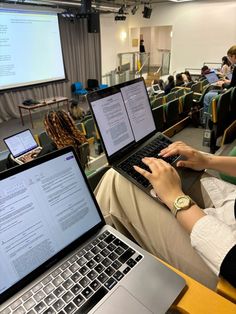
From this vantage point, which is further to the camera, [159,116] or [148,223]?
[159,116]

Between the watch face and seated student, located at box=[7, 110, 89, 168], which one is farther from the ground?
the watch face

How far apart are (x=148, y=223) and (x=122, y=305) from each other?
30cm

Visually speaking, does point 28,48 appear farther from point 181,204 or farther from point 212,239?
point 212,239

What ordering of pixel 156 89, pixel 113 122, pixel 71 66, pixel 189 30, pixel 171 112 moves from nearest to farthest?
pixel 113 122 → pixel 171 112 → pixel 156 89 → pixel 71 66 → pixel 189 30

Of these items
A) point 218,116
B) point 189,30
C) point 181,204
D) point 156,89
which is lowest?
point 156,89

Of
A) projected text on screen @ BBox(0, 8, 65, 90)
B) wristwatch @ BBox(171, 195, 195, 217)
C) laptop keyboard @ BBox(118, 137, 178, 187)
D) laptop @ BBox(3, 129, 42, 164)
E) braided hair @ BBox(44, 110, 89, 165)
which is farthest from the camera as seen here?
projected text on screen @ BBox(0, 8, 65, 90)

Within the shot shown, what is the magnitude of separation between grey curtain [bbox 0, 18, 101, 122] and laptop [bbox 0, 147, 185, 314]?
639 centimetres

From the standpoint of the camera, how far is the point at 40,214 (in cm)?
56

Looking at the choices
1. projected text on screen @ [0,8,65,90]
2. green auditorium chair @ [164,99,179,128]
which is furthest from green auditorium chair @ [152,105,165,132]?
projected text on screen @ [0,8,65,90]

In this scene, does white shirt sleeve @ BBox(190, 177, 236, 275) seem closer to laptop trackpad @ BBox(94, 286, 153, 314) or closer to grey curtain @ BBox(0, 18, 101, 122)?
laptop trackpad @ BBox(94, 286, 153, 314)

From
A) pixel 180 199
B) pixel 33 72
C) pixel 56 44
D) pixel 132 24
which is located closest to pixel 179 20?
pixel 132 24

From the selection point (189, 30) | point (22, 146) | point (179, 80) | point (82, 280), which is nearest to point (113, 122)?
point (82, 280)

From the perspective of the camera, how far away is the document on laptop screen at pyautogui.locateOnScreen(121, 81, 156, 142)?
0.95 metres

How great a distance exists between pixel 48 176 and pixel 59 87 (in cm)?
735
